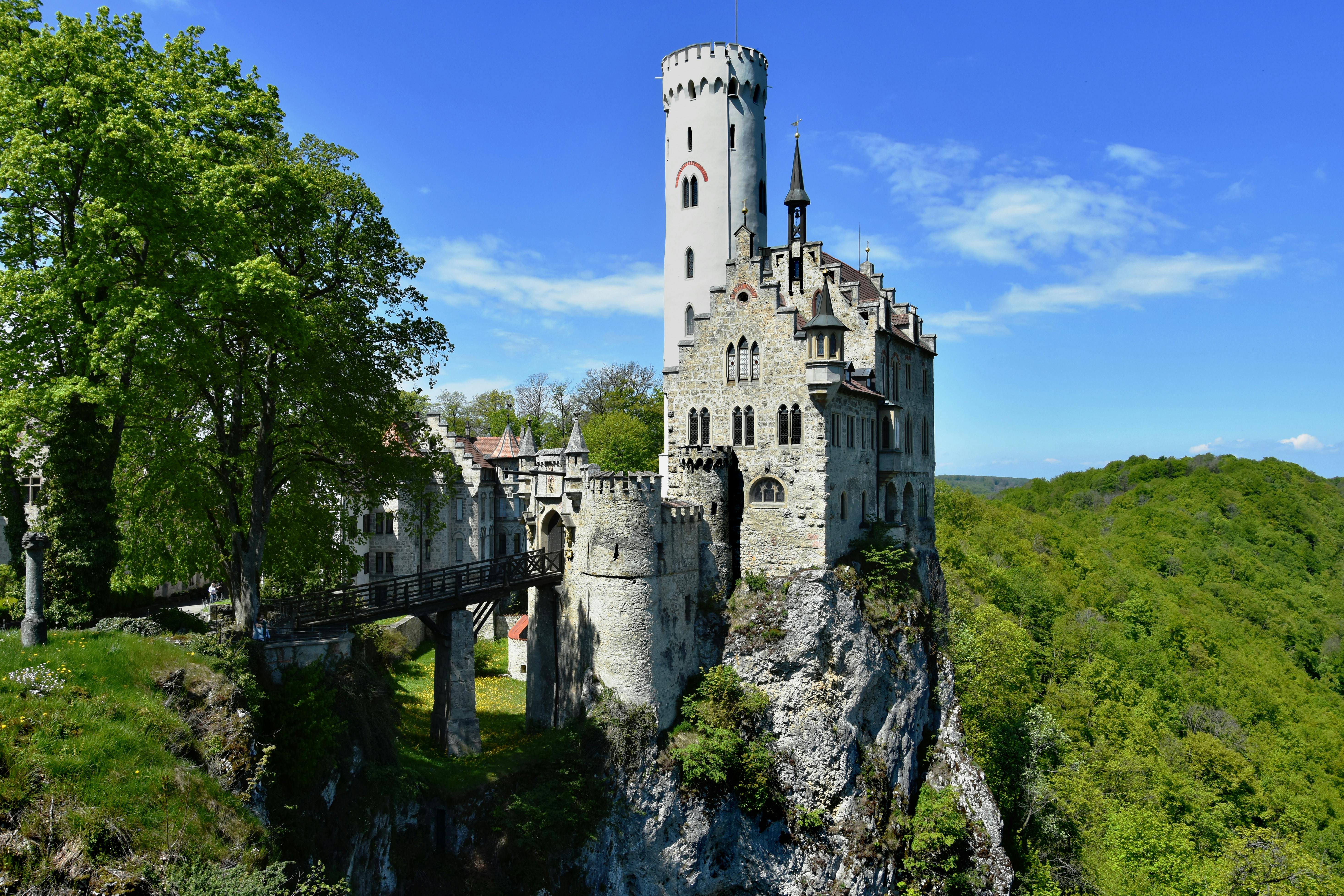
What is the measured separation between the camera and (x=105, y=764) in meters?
14.5

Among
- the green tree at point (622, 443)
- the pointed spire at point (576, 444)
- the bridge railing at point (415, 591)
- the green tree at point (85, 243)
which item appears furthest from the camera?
the green tree at point (622, 443)

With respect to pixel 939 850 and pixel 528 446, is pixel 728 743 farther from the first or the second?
pixel 528 446

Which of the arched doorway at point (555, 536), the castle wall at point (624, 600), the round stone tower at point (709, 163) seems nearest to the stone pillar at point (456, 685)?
the castle wall at point (624, 600)

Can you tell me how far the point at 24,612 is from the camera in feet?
66.1

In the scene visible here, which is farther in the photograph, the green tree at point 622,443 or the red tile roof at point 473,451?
the green tree at point 622,443

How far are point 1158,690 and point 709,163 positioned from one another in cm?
5506

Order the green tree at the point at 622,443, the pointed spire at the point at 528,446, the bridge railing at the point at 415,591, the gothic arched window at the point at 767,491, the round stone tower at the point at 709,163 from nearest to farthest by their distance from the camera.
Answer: the bridge railing at the point at 415,591, the gothic arched window at the point at 767,491, the round stone tower at the point at 709,163, the pointed spire at the point at 528,446, the green tree at the point at 622,443

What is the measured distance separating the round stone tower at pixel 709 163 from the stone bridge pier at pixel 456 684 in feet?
54.9

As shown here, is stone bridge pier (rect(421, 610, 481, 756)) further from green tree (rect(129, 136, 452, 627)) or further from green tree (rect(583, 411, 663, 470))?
green tree (rect(583, 411, 663, 470))

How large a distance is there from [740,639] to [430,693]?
14624mm

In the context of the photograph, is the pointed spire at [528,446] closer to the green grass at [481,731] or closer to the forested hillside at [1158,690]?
the green grass at [481,731]

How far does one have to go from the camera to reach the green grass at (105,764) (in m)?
13.4

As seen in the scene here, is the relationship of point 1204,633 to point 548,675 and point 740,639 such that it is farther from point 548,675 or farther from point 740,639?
point 548,675

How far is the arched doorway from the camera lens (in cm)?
3309
